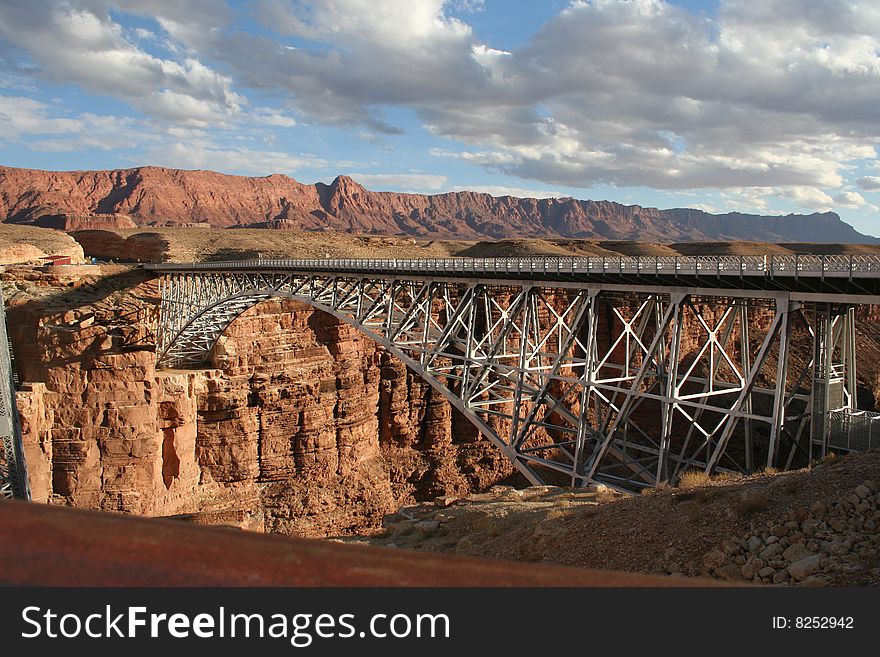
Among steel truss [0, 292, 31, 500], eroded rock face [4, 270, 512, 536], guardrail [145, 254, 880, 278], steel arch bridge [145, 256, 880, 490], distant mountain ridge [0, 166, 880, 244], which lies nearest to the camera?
guardrail [145, 254, 880, 278]

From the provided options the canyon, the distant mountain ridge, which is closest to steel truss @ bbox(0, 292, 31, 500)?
the canyon

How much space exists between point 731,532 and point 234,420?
3307cm

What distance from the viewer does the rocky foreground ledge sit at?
7.19m

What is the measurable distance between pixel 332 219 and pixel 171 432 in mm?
145474

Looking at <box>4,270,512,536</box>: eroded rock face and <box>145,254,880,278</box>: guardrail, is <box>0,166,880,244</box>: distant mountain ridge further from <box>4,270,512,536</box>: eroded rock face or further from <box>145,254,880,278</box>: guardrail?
<box>145,254,880,278</box>: guardrail

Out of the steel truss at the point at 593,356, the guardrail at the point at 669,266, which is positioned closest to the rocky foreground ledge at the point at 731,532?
the steel truss at the point at 593,356

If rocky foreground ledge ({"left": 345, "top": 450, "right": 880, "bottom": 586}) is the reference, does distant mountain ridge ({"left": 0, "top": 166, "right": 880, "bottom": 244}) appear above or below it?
above

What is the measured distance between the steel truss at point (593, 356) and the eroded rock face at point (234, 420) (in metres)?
3.48

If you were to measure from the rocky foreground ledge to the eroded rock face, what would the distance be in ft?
75.9

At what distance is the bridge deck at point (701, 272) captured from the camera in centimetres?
1187

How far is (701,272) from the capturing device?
13.9 metres

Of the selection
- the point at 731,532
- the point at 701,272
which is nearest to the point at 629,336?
the point at 701,272

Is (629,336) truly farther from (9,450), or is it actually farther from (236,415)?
(236,415)

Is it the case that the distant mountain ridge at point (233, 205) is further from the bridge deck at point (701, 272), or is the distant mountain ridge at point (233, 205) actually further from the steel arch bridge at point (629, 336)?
the bridge deck at point (701, 272)
